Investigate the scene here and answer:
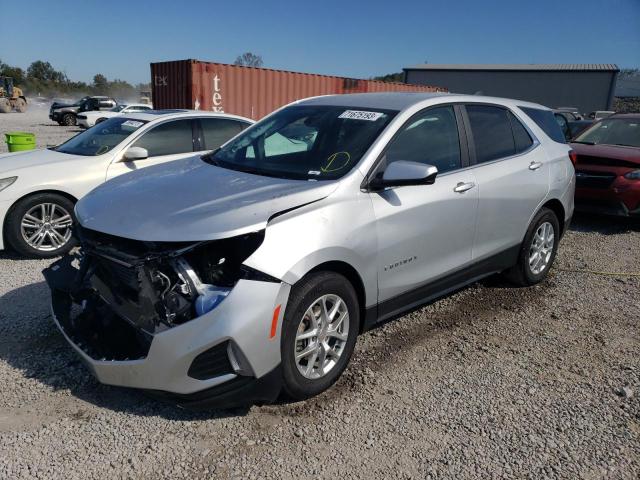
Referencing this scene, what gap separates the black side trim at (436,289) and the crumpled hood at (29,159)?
4219mm

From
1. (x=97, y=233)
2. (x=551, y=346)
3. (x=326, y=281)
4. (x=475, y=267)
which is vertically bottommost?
(x=551, y=346)

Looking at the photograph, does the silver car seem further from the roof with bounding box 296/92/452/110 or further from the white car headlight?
the white car headlight

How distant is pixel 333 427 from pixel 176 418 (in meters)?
0.87

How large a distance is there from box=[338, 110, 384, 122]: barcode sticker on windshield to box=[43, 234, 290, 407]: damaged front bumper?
1546mm

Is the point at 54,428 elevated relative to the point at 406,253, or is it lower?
lower

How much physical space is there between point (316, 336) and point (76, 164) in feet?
13.4

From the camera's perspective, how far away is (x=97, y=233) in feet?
9.73

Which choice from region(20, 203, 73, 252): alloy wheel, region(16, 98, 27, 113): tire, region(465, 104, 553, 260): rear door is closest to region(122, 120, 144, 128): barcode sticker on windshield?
region(20, 203, 73, 252): alloy wheel

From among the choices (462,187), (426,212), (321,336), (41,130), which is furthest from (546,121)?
(41,130)

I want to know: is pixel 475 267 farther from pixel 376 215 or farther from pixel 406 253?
pixel 376 215

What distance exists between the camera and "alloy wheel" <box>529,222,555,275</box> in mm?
4910

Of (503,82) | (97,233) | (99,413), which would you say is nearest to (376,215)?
(97,233)

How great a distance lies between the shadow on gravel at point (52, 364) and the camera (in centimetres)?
296

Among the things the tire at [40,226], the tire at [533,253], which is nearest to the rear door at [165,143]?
the tire at [40,226]
